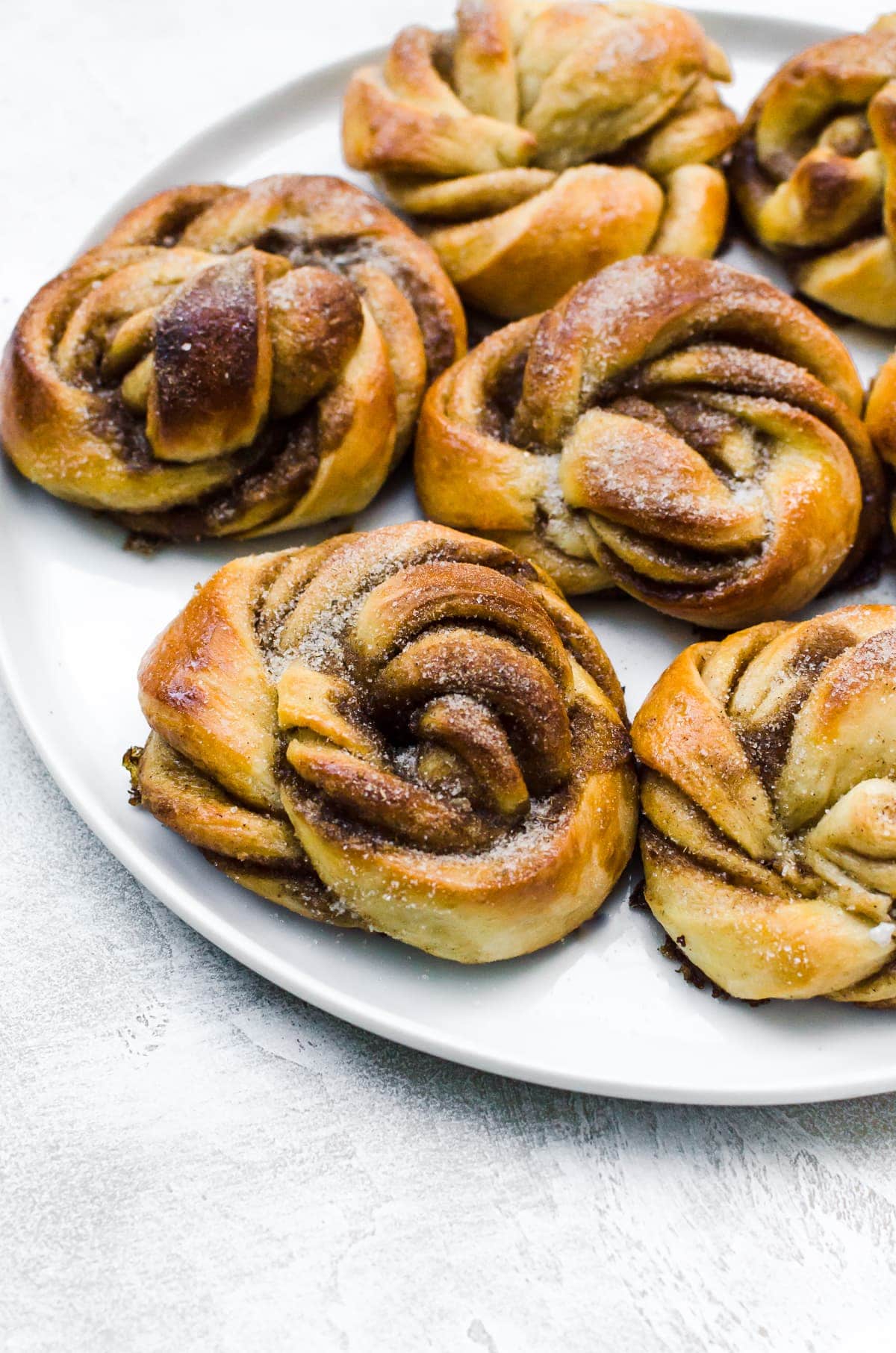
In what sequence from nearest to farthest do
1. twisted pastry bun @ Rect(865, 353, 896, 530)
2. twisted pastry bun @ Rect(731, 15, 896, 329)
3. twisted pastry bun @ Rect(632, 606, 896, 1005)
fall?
twisted pastry bun @ Rect(632, 606, 896, 1005), twisted pastry bun @ Rect(865, 353, 896, 530), twisted pastry bun @ Rect(731, 15, 896, 329)

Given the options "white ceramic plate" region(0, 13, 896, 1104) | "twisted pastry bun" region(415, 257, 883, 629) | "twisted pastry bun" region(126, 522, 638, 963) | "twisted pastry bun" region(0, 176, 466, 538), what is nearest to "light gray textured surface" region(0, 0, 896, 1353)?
"white ceramic plate" region(0, 13, 896, 1104)

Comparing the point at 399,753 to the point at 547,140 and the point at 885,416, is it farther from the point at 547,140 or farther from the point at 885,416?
the point at 547,140

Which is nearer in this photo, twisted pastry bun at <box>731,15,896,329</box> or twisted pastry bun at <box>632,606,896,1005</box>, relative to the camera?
twisted pastry bun at <box>632,606,896,1005</box>

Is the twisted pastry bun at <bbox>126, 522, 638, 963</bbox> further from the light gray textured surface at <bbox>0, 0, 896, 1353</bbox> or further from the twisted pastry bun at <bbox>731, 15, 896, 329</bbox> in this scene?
the twisted pastry bun at <bbox>731, 15, 896, 329</bbox>

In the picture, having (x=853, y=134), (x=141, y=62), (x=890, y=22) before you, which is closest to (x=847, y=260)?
(x=853, y=134)

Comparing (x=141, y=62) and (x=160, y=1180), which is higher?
(x=141, y=62)

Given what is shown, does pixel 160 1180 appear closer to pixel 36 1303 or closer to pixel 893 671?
pixel 36 1303

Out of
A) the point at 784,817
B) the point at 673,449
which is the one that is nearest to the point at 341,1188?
the point at 784,817
